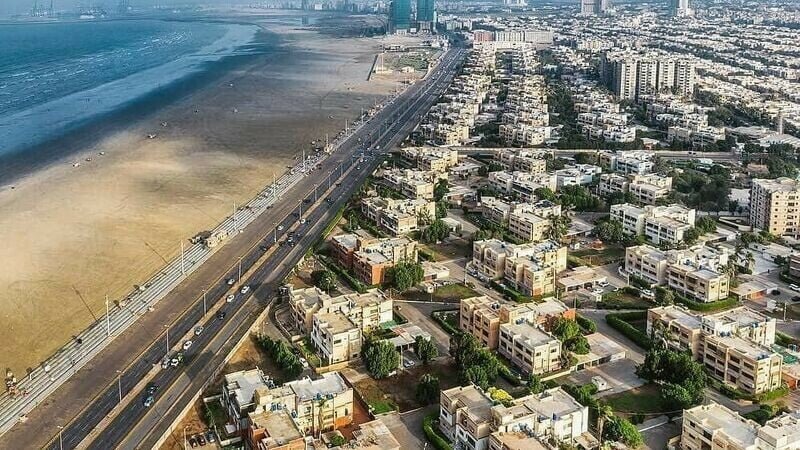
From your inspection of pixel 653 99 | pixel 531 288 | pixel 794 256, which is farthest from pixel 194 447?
pixel 653 99

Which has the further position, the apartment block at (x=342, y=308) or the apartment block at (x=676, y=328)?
the apartment block at (x=342, y=308)

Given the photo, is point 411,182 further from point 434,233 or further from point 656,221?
point 656,221

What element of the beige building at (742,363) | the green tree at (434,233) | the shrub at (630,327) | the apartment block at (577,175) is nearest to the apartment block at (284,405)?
the shrub at (630,327)

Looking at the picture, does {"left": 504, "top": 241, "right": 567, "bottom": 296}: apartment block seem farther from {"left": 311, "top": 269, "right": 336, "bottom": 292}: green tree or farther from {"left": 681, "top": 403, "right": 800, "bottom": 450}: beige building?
{"left": 681, "top": 403, "right": 800, "bottom": 450}: beige building

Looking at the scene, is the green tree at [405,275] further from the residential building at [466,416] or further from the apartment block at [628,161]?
the apartment block at [628,161]

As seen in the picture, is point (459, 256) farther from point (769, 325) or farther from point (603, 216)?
point (769, 325)

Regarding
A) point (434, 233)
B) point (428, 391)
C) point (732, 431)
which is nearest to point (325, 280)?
point (434, 233)
